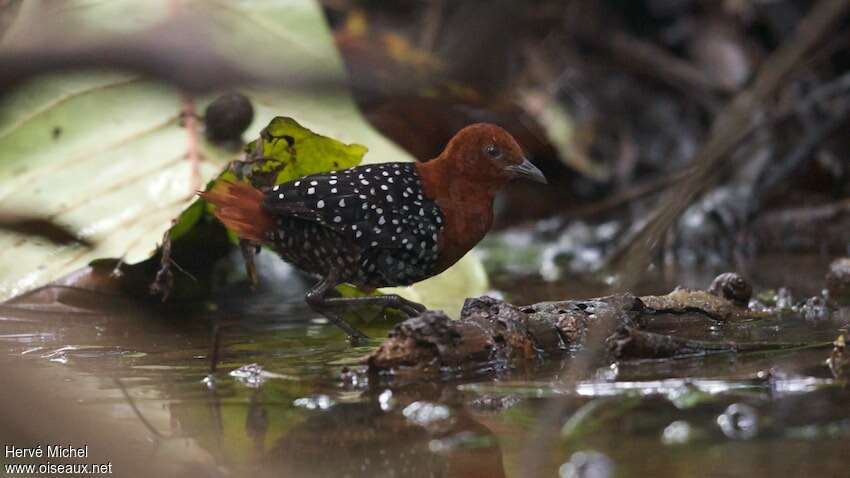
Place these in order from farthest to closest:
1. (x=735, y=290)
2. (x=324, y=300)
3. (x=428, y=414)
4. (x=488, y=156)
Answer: (x=488, y=156), (x=324, y=300), (x=735, y=290), (x=428, y=414)

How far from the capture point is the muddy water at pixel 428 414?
1786mm

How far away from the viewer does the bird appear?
3.20 m

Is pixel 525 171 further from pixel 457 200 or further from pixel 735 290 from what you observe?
pixel 735 290

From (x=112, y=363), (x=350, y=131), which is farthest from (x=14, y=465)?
(x=350, y=131)

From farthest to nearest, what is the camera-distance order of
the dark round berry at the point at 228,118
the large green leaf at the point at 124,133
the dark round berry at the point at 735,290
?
1. the dark round berry at the point at 228,118
2. the large green leaf at the point at 124,133
3. the dark round berry at the point at 735,290

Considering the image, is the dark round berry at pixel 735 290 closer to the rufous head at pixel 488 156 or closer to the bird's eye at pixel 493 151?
the rufous head at pixel 488 156

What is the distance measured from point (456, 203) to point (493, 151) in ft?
0.74

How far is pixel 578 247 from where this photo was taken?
17.4 feet

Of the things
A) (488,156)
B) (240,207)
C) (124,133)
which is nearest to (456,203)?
(488,156)

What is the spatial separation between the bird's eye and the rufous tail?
72 cm

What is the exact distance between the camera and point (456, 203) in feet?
11.2

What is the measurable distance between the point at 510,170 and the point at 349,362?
3.66ft

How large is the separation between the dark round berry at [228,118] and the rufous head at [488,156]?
828 millimetres

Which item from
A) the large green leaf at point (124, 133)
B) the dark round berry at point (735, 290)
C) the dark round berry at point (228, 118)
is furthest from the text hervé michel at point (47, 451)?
the dark round berry at point (228, 118)
